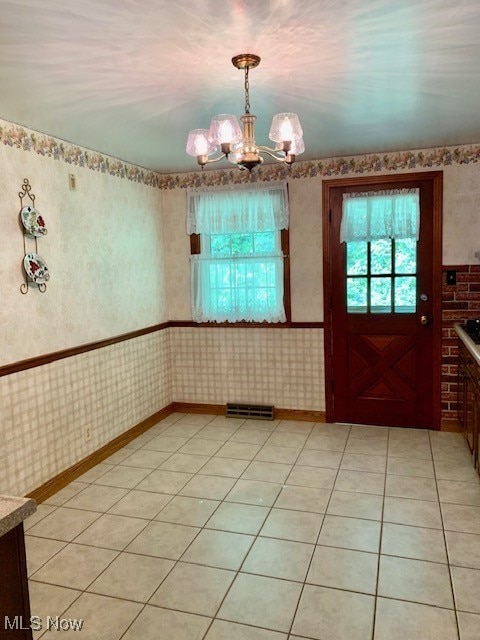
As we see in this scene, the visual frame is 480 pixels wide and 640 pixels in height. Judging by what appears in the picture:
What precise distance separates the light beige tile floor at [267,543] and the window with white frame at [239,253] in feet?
4.28

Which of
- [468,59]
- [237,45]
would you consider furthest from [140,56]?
[468,59]

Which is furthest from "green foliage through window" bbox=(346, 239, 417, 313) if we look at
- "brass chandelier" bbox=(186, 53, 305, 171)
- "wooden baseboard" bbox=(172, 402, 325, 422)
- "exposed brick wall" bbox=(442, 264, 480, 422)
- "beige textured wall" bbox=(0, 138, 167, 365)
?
"brass chandelier" bbox=(186, 53, 305, 171)

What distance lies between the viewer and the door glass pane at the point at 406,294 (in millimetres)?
4176

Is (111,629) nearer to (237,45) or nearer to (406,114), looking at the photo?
(237,45)

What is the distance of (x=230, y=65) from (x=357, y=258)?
242 cm

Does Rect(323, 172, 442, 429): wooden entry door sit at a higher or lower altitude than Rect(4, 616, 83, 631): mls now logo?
higher

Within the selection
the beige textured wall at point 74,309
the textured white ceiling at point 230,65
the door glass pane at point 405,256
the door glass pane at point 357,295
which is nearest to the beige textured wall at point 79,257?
the beige textured wall at point 74,309

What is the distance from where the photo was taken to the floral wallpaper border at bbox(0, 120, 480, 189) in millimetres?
3305

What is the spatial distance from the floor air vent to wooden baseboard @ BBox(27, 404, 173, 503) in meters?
0.65

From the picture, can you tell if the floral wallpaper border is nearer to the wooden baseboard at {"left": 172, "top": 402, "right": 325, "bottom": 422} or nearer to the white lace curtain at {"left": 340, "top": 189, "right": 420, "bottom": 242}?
the white lace curtain at {"left": 340, "top": 189, "right": 420, "bottom": 242}

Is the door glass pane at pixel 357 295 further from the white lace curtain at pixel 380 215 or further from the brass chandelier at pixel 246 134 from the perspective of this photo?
the brass chandelier at pixel 246 134

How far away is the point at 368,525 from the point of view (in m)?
2.77

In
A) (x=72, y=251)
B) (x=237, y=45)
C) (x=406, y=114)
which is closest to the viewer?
(x=237, y=45)

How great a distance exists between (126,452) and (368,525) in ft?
6.70
